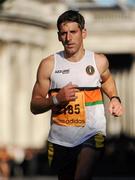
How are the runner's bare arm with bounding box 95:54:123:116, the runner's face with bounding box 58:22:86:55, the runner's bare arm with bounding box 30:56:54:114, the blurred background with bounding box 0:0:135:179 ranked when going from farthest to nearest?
the blurred background with bounding box 0:0:135:179
the runner's bare arm with bounding box 30:56:54:114
the runner's face with bounding box 58:22:86:55
the runner's bare arm with bounding box 95:54:123:116

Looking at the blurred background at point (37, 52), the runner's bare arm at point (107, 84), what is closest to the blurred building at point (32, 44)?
the blurred background at point (37, 52)

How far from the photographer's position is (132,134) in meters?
60.5

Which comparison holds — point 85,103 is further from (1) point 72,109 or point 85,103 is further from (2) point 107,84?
(2) point 107,84

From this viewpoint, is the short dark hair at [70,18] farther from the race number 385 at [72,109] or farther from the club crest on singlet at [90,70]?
the race number 385 at [72,109]

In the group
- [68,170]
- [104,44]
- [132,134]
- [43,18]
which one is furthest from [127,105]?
[68,170]

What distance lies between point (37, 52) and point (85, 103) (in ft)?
148

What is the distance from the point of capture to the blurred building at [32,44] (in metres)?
49.8

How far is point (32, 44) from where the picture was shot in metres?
51.8

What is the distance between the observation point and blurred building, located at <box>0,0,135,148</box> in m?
49.8

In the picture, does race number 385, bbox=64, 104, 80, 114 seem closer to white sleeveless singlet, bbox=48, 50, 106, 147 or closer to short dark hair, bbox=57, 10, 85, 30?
white sleeveless singlet, bbox=48, 50, 106, 147

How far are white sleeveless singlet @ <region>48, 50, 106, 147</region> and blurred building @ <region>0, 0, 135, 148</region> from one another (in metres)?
38.5

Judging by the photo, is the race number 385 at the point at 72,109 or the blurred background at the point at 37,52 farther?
the blurred background at the point at 37,52

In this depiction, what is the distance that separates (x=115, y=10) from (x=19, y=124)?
8.88 metres

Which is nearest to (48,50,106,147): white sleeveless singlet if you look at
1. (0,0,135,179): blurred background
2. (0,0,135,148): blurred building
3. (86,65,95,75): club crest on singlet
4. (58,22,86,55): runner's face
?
(86,65,95,75): club crest on singlet
